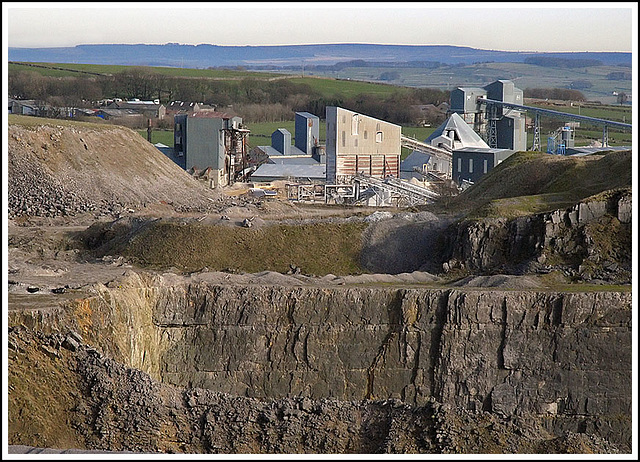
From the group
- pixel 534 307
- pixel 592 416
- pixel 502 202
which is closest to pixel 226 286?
pixel 534 307

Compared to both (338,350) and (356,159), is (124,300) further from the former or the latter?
(356,159)

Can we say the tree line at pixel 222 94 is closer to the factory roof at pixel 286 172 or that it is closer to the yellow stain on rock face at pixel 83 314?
the factory roof at pixel 286 172

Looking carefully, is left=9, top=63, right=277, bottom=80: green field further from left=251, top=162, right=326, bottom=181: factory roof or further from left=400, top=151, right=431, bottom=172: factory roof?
left=400, top=151, right=431, bottom=172: factory roof

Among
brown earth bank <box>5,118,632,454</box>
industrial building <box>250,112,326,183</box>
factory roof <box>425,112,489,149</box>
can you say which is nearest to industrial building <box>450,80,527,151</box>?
factory roof <box>425,112,489,149</box>

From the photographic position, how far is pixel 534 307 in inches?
1421

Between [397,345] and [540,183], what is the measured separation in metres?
26.2

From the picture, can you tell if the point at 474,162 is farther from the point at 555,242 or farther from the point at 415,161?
the point at 555,242

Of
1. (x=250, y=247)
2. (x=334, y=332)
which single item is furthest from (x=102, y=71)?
(x=334, y=332)

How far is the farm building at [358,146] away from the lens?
89.6 m

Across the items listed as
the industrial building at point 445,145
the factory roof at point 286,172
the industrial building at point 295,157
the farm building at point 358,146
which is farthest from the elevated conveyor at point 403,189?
the industrial building at point 445,145

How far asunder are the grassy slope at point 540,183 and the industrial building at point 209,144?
28.5 m

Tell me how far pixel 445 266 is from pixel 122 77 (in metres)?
123

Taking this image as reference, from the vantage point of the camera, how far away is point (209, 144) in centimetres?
9081

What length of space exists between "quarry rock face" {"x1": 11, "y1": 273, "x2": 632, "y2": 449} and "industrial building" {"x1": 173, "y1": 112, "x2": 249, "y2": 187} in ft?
172
